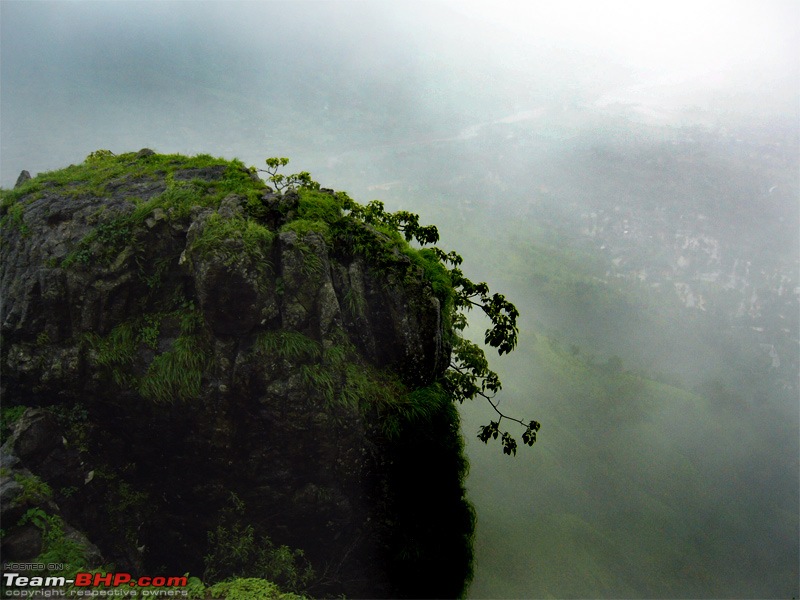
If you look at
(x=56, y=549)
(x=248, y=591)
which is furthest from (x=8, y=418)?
(x=248, y=591)

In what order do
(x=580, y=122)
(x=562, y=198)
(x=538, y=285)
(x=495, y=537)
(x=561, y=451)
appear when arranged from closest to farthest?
(x=495, y=537) < (x=561, y=451) < (x=538, y=285) < (x=562, y=198) < (x=580, y=122)

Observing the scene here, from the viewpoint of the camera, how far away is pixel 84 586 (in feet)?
17.9

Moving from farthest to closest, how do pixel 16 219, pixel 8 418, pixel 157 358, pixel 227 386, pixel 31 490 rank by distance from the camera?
pixel 16 219 < pixel 157 358 < pixel 227 386 < pixel 8 418 < pixel 31 490

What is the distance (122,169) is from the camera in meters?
9.06

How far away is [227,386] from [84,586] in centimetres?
287

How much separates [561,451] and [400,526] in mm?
26339

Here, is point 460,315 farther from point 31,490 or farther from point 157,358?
point 31,490

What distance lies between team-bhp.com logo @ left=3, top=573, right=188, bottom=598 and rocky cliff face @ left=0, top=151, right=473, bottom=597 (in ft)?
1.76

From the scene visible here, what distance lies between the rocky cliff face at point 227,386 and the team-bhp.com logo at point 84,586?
0.54 meters

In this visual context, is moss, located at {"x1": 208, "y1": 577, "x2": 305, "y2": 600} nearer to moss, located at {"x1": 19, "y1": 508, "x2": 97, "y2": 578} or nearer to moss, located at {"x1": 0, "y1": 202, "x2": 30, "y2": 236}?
moss, located at {"x1": 19, "y1": 508, "x2": 97, "y2": 578}

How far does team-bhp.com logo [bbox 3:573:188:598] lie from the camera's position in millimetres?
5233

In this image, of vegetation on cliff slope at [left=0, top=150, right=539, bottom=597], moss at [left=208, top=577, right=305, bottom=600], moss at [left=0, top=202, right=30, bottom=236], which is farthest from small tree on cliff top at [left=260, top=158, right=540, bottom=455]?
moss at [left=208, top=577, right=305, bottom=600]

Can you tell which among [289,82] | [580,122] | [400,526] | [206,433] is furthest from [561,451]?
[289,82]

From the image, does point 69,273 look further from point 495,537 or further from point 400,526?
point 495,537
